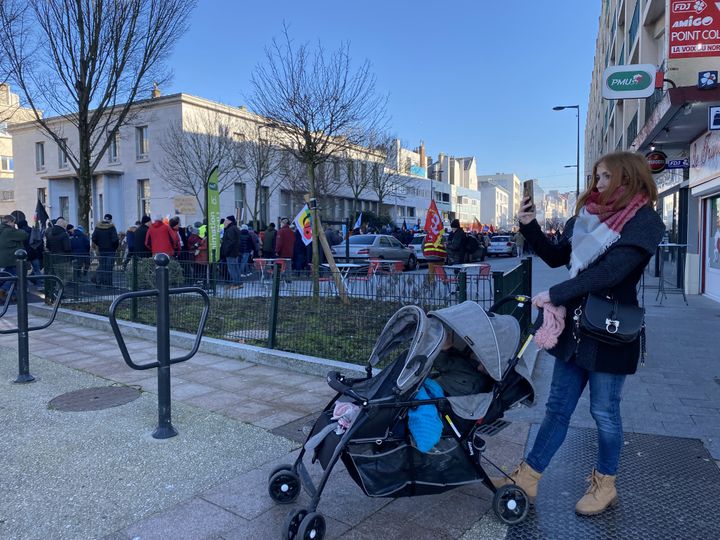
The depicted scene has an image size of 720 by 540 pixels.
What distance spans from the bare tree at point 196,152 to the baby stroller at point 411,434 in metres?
27.8

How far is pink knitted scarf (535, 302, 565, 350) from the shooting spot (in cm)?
314

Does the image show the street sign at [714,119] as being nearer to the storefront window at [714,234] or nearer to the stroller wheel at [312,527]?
the storefront window at [714,234]

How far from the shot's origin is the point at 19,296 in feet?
19.3

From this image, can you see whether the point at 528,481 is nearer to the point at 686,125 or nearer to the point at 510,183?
the point at 686,125

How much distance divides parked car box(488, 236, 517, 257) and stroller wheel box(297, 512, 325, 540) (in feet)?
112

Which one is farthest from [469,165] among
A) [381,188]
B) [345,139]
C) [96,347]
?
[96,347]

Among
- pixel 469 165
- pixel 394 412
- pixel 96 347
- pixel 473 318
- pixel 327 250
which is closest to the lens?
pixel 394 412

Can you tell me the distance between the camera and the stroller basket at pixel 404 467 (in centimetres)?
283

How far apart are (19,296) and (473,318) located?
16.6 feet

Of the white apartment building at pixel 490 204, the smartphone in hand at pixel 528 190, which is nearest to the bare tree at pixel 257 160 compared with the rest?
the smartphone in hand at pixel 528 190

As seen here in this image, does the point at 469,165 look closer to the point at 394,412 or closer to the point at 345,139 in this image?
the point at 345,139

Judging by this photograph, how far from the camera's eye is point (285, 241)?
55.6 feet

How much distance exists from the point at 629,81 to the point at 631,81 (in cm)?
3

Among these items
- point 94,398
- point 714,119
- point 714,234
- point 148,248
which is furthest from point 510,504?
point 148,248
